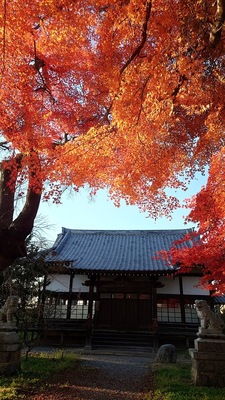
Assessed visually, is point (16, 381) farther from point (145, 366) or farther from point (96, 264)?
point (96, 264)

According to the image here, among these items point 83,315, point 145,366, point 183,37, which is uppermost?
point 183,37

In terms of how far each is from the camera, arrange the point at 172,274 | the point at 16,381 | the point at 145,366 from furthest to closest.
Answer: the point at 172,274, the point at 145,366, the point at 16,381

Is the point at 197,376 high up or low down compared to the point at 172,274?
down

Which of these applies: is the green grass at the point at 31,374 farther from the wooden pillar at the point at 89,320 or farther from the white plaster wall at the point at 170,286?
the white plaster wall at the point at 170,286

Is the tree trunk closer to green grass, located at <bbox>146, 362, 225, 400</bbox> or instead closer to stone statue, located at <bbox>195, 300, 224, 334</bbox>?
green grass, located at <bbox>146, 362, 225, 400</bbox>

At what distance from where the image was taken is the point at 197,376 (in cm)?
705

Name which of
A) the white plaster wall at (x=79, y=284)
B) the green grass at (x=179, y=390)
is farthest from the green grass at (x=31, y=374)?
the white plaster wall at (x=79, y=284)

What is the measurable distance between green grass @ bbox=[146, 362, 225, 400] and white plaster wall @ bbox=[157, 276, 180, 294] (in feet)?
27.1

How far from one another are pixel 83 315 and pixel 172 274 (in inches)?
226

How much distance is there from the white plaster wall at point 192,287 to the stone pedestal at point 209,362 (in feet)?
30.3

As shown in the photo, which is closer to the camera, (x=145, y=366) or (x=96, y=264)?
(x=145, y=366)

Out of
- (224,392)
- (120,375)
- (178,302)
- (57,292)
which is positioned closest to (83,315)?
(57,292)

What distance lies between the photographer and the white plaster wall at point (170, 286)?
1653cm

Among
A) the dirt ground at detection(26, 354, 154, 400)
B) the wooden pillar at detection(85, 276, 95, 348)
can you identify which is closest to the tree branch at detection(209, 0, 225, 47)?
the dirt ground at detection(26, 354, 154, 400)
